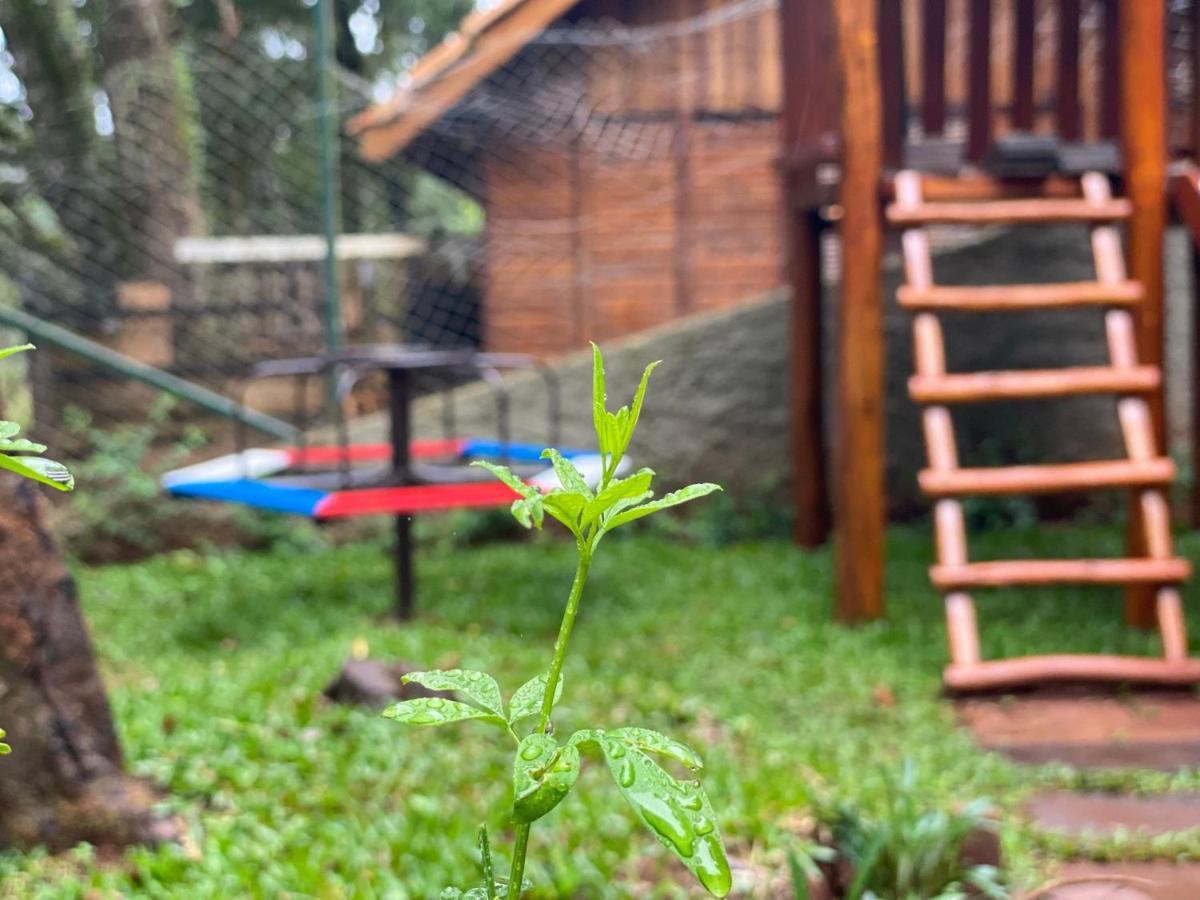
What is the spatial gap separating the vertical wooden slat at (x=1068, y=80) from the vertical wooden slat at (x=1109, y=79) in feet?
0.37

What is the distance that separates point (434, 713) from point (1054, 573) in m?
3.19

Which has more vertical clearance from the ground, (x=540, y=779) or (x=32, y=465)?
(x=32, y=465)

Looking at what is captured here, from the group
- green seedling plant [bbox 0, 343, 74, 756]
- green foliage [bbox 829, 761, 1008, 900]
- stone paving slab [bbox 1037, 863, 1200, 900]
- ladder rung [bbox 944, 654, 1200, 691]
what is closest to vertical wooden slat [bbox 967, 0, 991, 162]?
ladder rung [bbox 944, 654, 1200, 691]

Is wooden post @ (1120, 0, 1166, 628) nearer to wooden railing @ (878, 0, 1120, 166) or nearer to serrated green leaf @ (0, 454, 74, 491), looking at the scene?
wooden railing @ (878, 0, 1120, 166)

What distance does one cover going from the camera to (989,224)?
4.22 meters

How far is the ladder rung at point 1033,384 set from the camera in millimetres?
3885

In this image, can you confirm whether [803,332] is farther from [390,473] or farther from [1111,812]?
[1111,812]

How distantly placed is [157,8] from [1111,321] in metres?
4.97

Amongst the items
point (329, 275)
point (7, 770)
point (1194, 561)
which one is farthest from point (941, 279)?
point (7, 770)

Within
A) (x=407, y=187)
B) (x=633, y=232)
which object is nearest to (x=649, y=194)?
(x=633, y=232)

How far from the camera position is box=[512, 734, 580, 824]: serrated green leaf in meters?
0.77

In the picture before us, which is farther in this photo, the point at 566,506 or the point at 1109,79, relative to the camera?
the point at 1109,79

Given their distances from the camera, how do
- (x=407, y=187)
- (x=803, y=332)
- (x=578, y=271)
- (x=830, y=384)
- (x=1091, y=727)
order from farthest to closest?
(x=407, y=187) < (x=578, y=271) < (x=830, y=384) < (x=803, y=332) < (x=1091, y=727)

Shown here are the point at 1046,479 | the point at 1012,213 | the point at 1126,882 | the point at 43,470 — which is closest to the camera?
the point at 43,470
